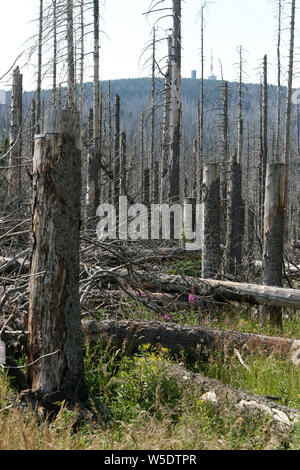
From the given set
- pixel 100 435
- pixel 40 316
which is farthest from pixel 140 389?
pixel 40 316

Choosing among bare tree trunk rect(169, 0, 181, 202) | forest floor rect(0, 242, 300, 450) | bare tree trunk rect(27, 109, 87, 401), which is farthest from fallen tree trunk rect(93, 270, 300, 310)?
bare tree trunk rect(169, 0, 181, 202)

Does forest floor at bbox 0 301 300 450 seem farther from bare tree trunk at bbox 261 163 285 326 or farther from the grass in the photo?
bare tree trunk at bbox 261 163 285 326

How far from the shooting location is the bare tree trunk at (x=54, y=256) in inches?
155

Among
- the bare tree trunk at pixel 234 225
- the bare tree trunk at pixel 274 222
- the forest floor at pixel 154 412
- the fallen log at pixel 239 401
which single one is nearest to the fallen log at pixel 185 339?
the forest floor at pixel 154 412

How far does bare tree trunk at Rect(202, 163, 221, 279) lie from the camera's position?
841 cm

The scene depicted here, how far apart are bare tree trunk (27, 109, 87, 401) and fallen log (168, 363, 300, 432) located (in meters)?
1.14

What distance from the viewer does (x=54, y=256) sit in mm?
3951

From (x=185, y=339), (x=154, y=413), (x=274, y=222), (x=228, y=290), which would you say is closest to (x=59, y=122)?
(x=154, y=413)

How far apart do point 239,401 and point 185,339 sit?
52.1 inches

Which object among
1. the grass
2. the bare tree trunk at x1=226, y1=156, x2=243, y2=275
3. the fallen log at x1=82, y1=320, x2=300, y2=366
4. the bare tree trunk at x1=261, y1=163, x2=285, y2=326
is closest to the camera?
the grass

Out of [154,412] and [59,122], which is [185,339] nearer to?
[154,412]

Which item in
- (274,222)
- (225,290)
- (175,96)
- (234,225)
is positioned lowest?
(225,290)

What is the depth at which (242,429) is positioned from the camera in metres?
3.82
